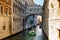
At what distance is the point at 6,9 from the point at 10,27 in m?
3.89

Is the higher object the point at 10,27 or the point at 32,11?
the point at 32,11

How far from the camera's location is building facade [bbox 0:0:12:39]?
2580 centimetres

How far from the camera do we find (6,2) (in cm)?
2867

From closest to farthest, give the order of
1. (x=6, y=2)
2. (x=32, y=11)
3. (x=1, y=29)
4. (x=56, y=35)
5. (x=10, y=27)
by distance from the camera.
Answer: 1. (x=56, y=35)
2. (x=1, y=29)
3. (x=6, y=2)
4. (x=10, y=27)
5. (x=32, y=11)

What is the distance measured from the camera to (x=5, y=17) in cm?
2780

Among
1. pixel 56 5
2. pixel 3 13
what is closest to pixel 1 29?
pixel 3 13

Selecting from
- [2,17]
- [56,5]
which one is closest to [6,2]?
[2,17]

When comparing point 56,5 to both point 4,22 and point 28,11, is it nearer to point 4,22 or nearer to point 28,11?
point 4,22

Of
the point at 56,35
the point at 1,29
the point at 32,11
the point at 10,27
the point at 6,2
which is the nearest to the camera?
the point at 56,35

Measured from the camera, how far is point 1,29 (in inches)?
1005

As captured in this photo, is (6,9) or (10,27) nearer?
(6,9)

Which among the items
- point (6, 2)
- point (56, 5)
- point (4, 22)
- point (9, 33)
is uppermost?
point (6, 2)

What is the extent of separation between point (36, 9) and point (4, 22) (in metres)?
22.2

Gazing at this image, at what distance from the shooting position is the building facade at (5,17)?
2580 cm
